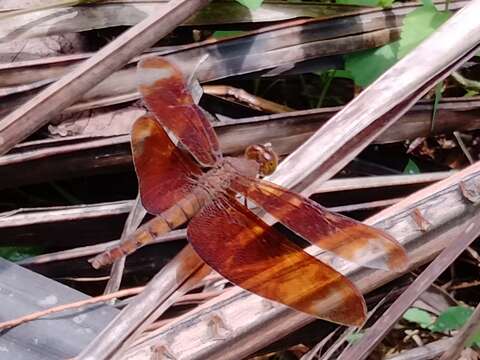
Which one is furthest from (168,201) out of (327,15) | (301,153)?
(327,15)

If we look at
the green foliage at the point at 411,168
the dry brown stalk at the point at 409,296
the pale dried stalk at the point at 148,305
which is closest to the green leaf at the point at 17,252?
the pale dried stalk at the point at 148,305

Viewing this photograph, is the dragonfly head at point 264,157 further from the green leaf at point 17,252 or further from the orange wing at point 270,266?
the green leaf at point 17,252

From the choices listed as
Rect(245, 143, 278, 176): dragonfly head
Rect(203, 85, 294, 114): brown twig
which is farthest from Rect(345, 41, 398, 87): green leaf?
Rect(245, 143, 278, 176): dragonfly head

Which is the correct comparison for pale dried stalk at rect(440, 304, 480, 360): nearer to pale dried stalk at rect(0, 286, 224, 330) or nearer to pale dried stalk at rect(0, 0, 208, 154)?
pale dried stalk at rect(0, 286, 224, 330)

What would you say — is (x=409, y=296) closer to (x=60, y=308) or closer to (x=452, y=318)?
(x=452, y=318)

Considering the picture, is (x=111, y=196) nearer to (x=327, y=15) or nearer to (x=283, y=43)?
(x=283, y=43)

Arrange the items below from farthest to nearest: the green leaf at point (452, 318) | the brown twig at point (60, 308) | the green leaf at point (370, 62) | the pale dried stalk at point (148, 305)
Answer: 1. the green leaf at point (370, 62)
2. the green leaf at point (452, 318)
3. the brown twig at point (60, 308)
4. the pale dried stalk at point (148, 305)
